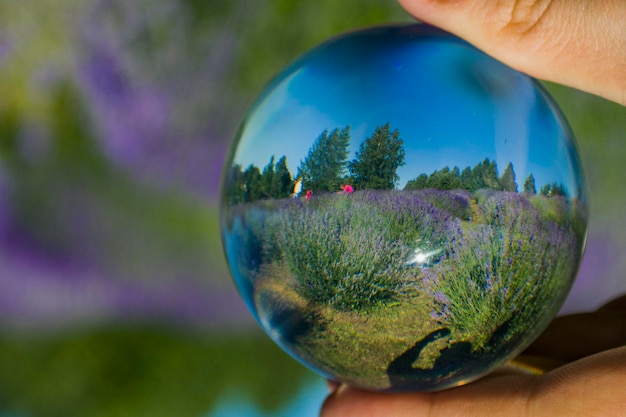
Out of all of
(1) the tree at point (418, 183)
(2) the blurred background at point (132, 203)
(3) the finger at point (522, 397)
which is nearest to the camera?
(1) the tree at point (418, 183)

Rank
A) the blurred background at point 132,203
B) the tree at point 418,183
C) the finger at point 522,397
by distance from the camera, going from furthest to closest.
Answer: the blurred background at point 132,203 → the finger at point 522,397 → the tree at point 418,183

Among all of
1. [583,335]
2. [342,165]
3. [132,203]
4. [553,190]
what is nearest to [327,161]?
[342,165]

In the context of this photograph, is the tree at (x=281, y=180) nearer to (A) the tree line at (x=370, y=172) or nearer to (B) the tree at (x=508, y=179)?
(A) the tree line at (x=370, y=172)

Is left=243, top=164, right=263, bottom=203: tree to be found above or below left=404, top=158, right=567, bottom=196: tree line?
above

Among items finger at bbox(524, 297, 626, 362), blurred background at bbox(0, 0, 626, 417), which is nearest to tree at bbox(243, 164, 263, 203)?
finger at bbox(524, 297, 626, 362)

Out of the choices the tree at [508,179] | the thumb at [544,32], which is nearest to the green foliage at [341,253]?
the tree at [508,179]

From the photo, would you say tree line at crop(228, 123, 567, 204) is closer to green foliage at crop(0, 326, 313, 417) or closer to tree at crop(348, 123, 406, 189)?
tree at crop(348, 123, 406, 189)

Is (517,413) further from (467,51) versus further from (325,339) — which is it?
(467,51)
